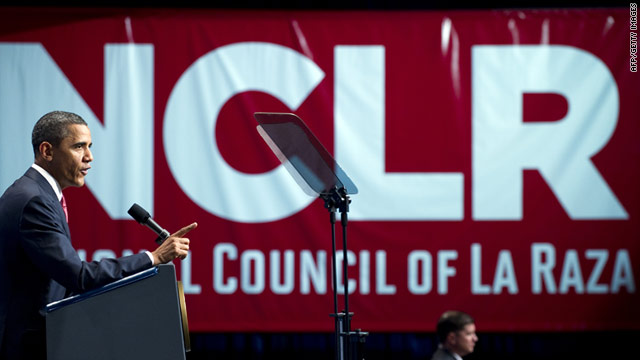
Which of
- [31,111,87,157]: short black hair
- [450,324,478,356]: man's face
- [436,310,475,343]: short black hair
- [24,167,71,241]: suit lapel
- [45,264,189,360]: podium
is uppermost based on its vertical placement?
[31,111,87,157]: short black hair

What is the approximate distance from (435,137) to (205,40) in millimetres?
1363

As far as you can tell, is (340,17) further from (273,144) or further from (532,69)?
(273,144)

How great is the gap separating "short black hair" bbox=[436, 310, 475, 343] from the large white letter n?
595 mm

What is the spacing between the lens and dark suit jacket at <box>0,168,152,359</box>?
1959 mm

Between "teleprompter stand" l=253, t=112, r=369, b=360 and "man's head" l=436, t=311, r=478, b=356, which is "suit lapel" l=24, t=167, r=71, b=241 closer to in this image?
"teleprompter stand" l=253, t=112, r=369, b=360

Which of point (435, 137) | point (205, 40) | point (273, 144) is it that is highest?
point (205, 40)

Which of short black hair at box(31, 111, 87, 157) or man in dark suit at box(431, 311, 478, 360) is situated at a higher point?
short black hair at box(31, 111, 87, 157)

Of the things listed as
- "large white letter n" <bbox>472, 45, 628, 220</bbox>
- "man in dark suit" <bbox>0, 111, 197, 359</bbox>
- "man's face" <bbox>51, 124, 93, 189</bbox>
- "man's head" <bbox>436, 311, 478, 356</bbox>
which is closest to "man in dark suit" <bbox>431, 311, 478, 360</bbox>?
"man's head" <bbox>436, 311, 478, 356</bbox>

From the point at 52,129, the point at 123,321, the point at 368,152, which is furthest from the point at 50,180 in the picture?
the point at 368,152

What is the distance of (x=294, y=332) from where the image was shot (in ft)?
13.2

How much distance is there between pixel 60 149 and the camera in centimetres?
215

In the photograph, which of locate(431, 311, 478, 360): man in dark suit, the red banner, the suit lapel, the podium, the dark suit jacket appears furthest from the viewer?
the red banner

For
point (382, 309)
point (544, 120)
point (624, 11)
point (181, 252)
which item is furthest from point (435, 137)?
point (181, 252)

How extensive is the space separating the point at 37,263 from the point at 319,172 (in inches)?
32.1
